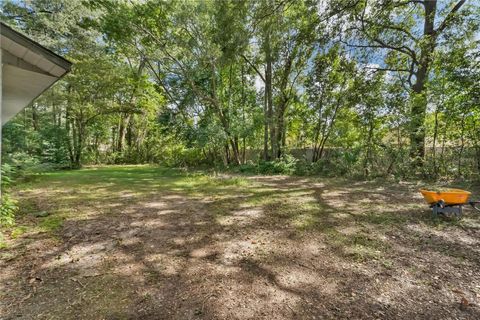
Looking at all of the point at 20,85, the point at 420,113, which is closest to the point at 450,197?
the point at 420,113

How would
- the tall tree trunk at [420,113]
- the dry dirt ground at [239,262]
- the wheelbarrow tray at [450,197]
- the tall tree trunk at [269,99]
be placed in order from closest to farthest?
the dry dirt ground at [239,262]
the wheelbarrow tray at [450,197]
the tall tree trunk at [420,113]
the tall tree trunk at [269,99]

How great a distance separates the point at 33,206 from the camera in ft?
14.4

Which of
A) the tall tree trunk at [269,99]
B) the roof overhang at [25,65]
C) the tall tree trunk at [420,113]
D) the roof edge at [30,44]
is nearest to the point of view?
the roof edge at [30,44]

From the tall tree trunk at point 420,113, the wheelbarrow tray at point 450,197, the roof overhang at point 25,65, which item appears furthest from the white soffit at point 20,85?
the tall tree trunk at point 420,113

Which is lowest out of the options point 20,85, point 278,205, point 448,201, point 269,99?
point 278,205

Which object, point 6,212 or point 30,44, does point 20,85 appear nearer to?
point 30,44

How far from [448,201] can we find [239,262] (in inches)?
132

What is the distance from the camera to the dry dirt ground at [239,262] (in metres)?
1.75

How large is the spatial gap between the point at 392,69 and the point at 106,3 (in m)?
10.1

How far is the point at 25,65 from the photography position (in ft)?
9.34

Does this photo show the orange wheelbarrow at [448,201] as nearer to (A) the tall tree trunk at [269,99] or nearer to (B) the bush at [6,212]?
(B) the bush at [6,212]

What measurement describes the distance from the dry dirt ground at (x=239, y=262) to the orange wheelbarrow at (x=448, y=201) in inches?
7.2

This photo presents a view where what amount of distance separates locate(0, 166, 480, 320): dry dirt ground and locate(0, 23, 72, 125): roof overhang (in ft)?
6.58

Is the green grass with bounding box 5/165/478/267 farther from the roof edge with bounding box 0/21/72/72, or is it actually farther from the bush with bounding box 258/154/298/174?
the bush with bounding box 258/154/298/174
